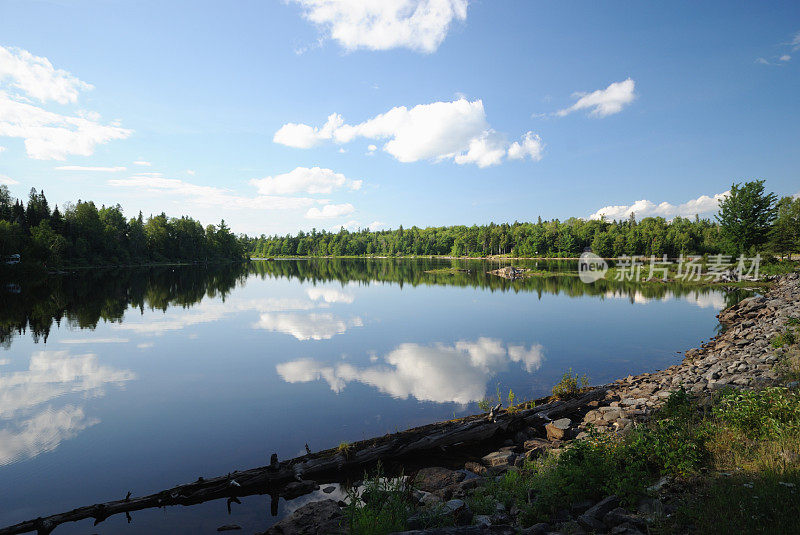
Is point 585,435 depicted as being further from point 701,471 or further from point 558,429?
point 701,471

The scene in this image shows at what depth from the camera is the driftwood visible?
9536 mm

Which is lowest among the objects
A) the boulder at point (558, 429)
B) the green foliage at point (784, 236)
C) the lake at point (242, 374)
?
the lake at point (242, 374)

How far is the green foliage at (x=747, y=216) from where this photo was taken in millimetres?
57281

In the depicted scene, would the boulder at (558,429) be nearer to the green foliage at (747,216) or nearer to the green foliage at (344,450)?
the green foliage at (344,450)

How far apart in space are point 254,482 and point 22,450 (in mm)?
9573

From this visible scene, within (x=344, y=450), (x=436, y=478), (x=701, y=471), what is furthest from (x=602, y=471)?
(x=344, y=450)

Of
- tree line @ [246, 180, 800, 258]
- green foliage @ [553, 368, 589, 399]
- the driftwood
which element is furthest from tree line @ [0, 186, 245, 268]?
tree line @ [246, 180, 800, 258]

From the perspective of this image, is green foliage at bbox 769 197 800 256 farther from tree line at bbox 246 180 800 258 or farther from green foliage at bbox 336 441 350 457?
green foliage at bbox 336 441 350 457

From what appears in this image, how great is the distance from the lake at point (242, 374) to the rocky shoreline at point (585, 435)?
2103 mm

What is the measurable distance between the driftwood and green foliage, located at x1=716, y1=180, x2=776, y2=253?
218 feet

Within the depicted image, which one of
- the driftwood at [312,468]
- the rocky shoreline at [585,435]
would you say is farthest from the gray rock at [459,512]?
the driftwood at [312,468]

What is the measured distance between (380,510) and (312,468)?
3.33m

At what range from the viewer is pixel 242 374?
21.2 meters

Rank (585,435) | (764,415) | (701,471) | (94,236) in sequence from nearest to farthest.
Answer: (701,471), (764,415), (585,435), (94,236)
